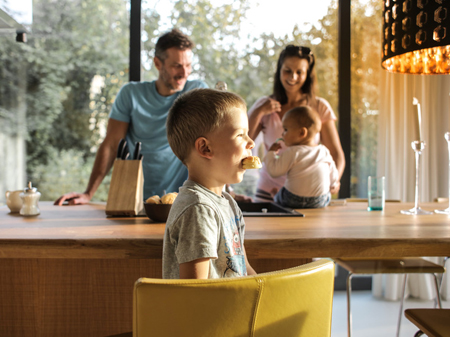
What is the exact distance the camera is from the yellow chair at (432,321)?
4.20ft

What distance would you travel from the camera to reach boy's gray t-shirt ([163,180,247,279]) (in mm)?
942

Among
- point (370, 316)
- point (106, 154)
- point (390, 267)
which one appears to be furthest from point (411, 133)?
point (106, 154)

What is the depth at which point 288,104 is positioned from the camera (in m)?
2.64

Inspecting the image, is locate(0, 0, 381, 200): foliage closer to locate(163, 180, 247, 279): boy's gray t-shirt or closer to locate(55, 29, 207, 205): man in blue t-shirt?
locate(55, 29, 207, 205): man in blue t-shirt

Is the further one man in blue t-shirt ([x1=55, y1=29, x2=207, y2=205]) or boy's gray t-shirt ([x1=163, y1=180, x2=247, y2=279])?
man in blue t-shirt ([x1=55, y1=29, x2=207, y2=205])

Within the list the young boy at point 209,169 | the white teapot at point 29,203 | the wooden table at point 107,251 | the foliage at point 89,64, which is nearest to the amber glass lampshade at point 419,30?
the wooden table at point 107,251

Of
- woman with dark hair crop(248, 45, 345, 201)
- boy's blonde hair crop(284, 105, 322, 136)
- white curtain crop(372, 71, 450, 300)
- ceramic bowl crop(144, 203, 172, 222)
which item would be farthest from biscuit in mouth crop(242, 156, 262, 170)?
white curtain crop(372, 71, 450, 300)

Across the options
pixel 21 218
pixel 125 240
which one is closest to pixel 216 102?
pixel 125 240

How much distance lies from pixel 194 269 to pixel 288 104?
185 cm

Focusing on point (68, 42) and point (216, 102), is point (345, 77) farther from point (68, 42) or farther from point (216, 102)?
point (216, 102)

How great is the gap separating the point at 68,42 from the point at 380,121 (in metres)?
2.35

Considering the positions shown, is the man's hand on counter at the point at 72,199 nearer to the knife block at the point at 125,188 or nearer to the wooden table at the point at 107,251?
the wooden table at the point at 107,251

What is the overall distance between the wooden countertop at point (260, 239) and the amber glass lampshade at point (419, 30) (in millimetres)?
579

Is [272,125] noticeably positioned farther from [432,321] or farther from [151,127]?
[432,321]
